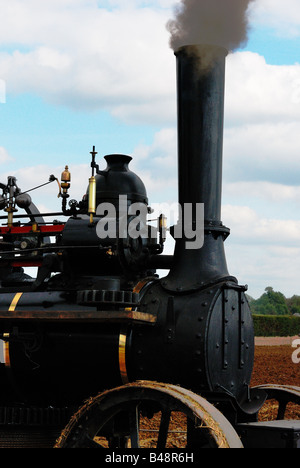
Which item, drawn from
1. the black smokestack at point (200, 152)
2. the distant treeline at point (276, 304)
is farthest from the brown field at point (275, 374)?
the distant treeline at point (276, 304)

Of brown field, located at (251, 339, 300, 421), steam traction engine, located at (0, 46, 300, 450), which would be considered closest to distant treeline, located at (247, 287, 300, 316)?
brown field, located at (251, 339, 300, 421)

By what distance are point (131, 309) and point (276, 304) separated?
92940 millimetres

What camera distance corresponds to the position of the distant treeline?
9506 cm

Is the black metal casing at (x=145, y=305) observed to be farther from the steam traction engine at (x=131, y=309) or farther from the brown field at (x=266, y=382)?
the brown field at (x=266, y=382)

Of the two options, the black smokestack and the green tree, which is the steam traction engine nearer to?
the black smokestack

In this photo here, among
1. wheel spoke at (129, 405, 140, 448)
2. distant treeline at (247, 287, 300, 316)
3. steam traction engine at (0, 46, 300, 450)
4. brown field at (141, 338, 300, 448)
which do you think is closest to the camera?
wheel spoke at (129, 405, 140, 448)

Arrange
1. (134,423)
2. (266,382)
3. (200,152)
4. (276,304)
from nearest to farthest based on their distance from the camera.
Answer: (134,423) → (200,152) → (266,382) → (276,304)

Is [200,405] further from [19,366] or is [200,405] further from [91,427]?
[19,366]

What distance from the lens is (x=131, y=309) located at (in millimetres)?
6262

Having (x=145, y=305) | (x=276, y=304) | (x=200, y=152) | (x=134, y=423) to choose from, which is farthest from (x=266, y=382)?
(x=276, y=304)

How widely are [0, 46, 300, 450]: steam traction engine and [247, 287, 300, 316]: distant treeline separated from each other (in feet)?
286

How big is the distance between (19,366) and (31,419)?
0.51m

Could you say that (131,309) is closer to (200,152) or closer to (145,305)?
(145,305)
